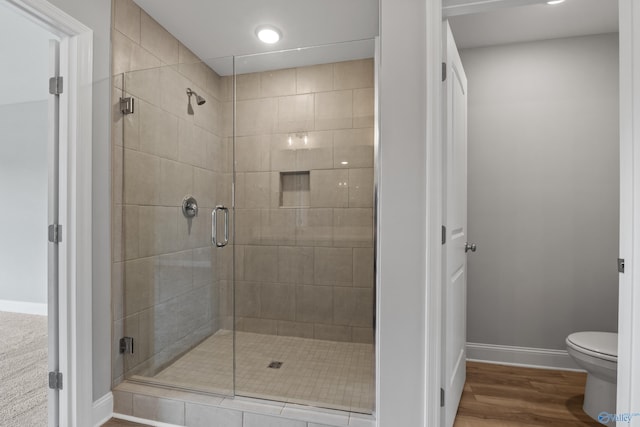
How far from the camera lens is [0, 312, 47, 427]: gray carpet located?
1718 millimetres

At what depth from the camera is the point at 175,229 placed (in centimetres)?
215

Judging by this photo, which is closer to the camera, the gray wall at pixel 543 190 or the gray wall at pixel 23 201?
the gray wall at pixel 543 190

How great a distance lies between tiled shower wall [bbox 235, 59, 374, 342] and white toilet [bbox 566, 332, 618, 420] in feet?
4.04

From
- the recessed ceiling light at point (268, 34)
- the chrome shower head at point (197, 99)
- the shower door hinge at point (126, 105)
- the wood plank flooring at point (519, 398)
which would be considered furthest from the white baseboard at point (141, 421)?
the recessed ceiling light at point (268, 34)

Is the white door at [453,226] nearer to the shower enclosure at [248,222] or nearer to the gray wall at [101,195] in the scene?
the shower enclosure at [248,222]

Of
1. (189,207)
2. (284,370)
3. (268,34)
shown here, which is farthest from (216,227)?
(268,34)

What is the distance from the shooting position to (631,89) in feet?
3.86

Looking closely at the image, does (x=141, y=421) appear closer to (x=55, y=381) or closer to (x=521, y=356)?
(x=55, y=381)

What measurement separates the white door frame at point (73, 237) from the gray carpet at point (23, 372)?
313mm

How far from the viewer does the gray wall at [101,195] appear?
1689 millimetres

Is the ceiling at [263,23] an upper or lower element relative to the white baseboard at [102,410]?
upper

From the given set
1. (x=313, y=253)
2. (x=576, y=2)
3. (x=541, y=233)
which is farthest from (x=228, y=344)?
(x=576, y=2)

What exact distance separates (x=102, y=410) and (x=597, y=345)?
107 inches

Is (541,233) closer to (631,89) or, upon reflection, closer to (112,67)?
(631,89)
